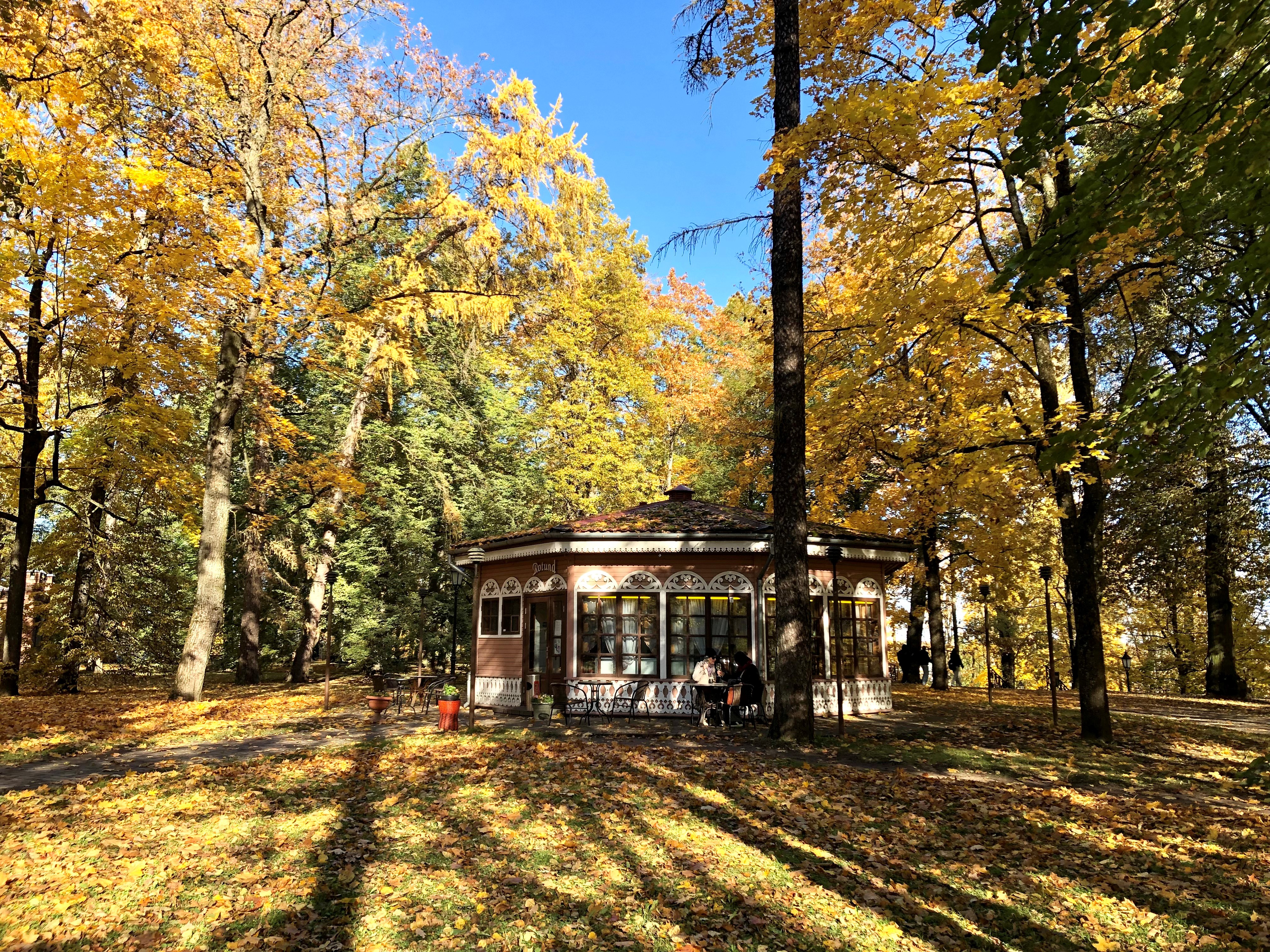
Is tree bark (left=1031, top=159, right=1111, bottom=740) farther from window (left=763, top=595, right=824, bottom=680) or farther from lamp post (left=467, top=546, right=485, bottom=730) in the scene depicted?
lamp post (left=467, top=546, right=485, bottom=730)

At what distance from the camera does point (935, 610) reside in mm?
23297

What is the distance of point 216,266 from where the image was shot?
15.5 m

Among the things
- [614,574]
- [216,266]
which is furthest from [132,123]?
[614,574]

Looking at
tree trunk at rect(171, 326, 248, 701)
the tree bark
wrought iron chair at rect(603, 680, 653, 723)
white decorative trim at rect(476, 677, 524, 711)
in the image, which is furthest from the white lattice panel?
the tree bark

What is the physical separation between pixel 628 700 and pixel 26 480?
1462 centimetres

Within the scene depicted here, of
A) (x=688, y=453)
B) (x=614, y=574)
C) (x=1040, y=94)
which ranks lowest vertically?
(x=614, y=574)

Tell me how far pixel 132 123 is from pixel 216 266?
3.67 metres

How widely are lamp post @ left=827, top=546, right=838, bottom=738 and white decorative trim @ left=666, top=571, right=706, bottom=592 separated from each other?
9.46 ft

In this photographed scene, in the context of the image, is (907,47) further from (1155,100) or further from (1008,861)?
(1008,861)

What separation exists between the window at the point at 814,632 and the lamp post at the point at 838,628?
1.01 feet

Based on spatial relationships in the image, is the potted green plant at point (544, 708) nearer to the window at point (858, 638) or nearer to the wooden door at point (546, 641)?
the wooden door at point (546, 641)

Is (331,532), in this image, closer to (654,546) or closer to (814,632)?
(654,546)

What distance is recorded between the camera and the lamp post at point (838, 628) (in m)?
12.3

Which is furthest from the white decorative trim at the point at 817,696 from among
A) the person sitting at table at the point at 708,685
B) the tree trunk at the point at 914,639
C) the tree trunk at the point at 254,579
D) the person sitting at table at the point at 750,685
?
the tree trunk at the point at 254,579
